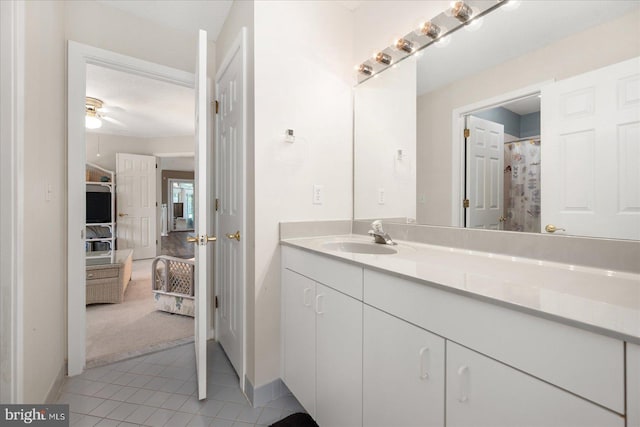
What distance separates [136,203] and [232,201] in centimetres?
468

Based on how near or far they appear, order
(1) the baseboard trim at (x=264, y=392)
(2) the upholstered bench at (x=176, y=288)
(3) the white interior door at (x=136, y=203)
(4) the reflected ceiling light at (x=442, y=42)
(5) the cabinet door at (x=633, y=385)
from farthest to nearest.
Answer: (3) the white interior door at (x=136, y=203), (2) the upholstered bench at (x=176, y=288), (1) the baseboard trim at (x=264, y=392), (4) the reflected ceiling light at (x=442, y=42), (5) the cabinet door at (x=633, y=385)

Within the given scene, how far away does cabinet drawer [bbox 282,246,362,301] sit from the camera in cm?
109

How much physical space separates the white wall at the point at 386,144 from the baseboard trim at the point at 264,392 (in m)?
1.12

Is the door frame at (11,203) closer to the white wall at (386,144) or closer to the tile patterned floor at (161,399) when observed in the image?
the tile patterned floor at (161,399)

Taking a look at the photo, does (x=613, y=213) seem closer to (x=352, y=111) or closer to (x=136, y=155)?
(x=352, y=111)

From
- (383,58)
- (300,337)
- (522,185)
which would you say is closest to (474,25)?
(383,58)

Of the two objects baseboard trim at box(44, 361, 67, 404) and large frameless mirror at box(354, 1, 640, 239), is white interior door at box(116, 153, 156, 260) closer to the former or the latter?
baseboard trim at box(44, 361, 67, 404)

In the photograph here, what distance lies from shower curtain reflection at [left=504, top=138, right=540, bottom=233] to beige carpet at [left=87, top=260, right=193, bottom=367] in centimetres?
243

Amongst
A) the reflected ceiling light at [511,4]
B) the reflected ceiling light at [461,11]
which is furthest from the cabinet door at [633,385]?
the reflected ceiling light at [461,11]

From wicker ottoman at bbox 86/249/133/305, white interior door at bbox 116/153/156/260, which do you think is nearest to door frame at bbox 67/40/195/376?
wicker ottoman at bbox 86/249/133/305

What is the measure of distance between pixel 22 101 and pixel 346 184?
1.60m

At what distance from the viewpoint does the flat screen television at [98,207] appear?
16.4 feet

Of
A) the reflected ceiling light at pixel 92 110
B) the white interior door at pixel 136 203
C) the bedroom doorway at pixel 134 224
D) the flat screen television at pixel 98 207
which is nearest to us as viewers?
the bedroom doorway at pixel 134 224

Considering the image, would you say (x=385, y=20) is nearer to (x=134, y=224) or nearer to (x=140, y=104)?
(x=140, y=104)
